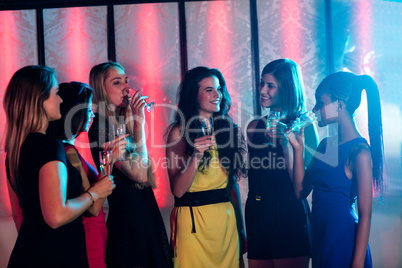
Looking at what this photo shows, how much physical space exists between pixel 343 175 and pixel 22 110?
1699 mm

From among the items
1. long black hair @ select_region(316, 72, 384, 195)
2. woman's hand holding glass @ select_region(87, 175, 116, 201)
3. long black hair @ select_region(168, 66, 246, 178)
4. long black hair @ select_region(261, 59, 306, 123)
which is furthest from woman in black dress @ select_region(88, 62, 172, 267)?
long black hair @ select_region(316, 72, 384, 195)

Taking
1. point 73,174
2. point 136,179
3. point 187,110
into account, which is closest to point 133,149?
point 136,179

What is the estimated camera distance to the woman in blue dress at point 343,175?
6.36 ft

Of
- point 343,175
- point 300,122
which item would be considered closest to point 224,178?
point 300,122

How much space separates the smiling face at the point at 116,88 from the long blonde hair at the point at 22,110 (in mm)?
896

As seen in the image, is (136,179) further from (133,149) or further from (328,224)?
(328,224)

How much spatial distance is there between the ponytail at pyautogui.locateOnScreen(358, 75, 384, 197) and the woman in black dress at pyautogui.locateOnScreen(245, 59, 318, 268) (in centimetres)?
41

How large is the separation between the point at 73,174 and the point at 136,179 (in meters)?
0.55

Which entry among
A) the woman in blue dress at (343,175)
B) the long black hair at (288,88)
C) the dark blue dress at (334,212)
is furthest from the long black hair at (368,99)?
the long black hair at (288,88)

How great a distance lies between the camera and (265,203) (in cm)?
232

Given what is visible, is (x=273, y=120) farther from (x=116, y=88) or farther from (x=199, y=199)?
(x=116, y=88)

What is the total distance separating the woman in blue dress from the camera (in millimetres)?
1939

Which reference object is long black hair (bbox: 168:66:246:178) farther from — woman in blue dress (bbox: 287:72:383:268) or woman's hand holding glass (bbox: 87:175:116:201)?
woman's hand holding glass (bbox: 87:175:116:201)

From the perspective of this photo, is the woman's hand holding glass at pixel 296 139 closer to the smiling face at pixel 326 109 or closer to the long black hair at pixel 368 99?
the smiling face at pixel 326 109
